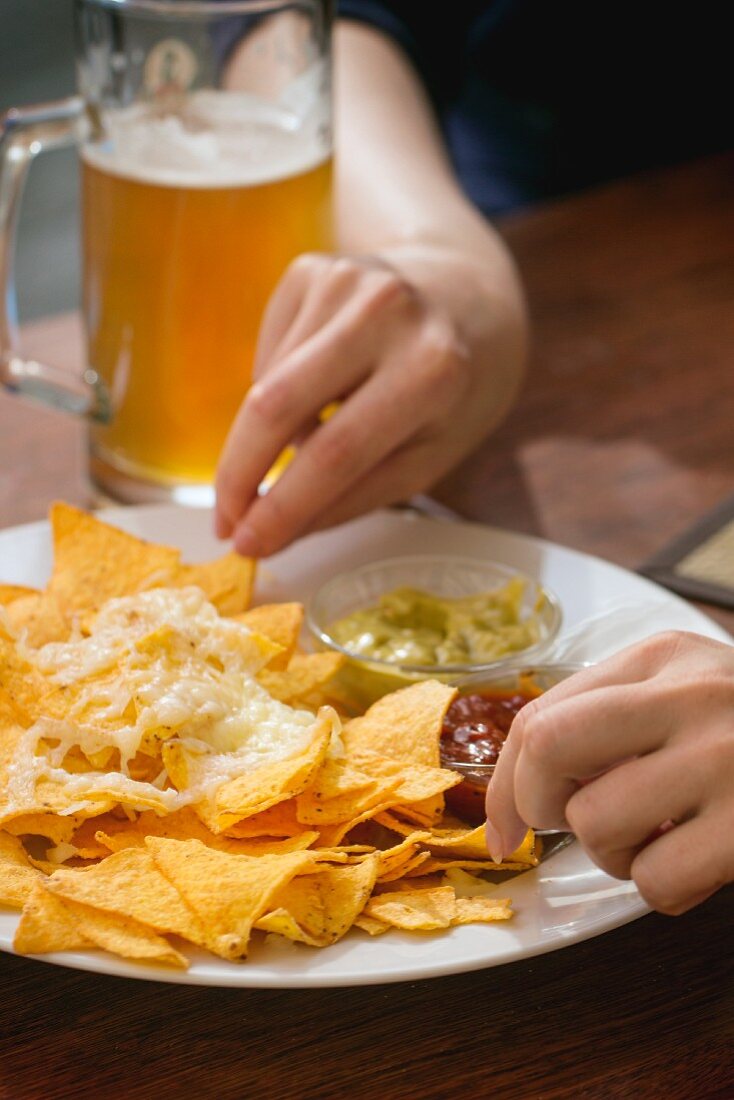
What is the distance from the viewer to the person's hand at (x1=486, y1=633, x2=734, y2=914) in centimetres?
73

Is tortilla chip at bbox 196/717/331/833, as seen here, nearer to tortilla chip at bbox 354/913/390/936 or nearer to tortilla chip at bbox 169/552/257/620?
tortilla chip at bbox 354/913/390/936

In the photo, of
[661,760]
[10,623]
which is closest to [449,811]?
[661,760]

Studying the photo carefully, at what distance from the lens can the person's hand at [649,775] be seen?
2.39 feet

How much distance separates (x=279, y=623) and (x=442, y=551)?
0.27 metres

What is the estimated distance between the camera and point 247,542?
125cm

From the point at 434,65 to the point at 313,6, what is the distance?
3.63 ft

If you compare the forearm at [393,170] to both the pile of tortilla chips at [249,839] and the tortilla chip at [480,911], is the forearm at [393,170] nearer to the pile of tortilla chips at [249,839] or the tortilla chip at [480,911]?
the pile of tortilla chips at [249,839]

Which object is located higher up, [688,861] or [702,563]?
[688,861]

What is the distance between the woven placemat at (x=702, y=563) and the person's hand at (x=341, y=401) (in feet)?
0.78

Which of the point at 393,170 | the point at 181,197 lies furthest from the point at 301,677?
the point at 393,170

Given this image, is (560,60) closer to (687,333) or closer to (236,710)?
(687,333)

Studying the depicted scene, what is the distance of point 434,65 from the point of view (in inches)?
97.3

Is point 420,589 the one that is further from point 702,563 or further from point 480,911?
point 480,911

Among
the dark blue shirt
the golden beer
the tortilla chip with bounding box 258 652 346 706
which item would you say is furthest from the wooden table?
the dark blue shirt
